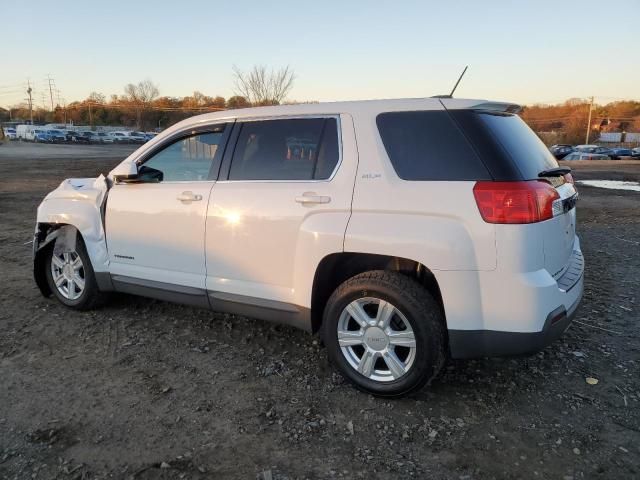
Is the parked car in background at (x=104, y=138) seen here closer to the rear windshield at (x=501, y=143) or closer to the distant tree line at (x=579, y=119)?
the distant tree line at (x=579, y=119)

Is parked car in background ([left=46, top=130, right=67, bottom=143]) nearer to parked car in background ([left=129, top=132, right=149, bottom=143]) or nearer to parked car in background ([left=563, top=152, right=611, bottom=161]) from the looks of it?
parked car in background ([left=129, top=132, right=149, bottom=143])

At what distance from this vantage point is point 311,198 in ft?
10.7

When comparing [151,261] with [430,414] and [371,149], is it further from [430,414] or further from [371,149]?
[430,414]

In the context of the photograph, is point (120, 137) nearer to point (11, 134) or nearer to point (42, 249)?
point (11, 134)

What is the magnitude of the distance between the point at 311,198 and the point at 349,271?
1.87 ft

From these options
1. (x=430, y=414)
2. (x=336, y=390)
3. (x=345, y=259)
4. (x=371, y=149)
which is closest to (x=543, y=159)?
(x=371, y=149)

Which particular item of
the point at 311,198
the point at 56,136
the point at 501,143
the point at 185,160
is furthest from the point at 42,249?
the point at 56,136

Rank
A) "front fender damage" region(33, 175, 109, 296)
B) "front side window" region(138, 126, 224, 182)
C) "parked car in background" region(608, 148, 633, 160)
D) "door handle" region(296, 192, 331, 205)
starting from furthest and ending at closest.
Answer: "parked car in background" region(608, 148, 633, 160) → "front fender damage" region(33, 175, 109, 296) → "front side window" region(138, 126, 224, 182) → "door handle" region(296, 192, 331, 205)

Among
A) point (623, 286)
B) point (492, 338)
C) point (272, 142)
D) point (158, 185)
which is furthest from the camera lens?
point (623, 286)

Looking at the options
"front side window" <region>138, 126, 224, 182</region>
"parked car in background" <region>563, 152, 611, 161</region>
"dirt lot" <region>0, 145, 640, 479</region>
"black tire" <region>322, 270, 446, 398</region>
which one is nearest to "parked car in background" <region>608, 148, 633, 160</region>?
"parked car in background" <region>563, 152, 611, 161</region>

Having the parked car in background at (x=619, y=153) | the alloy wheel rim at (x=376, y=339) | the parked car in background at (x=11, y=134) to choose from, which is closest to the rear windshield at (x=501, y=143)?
the alloy wheel rim at (x=376, y=339)

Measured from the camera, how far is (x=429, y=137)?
3.01 m

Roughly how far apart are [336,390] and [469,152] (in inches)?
69.0

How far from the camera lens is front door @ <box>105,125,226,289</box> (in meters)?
3.81
